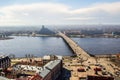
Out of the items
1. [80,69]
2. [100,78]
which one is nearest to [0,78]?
[100,78]

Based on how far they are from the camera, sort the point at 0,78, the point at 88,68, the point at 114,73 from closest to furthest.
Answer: the point at 0,78 → the point at 114,73 → the point at 88,68

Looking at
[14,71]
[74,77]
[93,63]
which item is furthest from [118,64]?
[14,71]

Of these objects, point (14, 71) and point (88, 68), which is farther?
point (88, 68)

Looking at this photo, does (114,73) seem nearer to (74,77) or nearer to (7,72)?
(74,77)

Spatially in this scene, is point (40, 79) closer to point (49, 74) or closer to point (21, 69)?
point (49, 74)

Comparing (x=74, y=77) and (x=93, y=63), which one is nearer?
(x=74, y=77)

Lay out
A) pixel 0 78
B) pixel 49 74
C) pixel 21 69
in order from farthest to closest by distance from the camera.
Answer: pixel 21 69
pixel 49 74
pixel 0 78

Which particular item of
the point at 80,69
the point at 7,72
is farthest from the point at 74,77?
the point at 7,72

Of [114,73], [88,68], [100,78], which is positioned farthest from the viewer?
[88,68]

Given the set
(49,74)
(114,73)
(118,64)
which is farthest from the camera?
(118,64)
